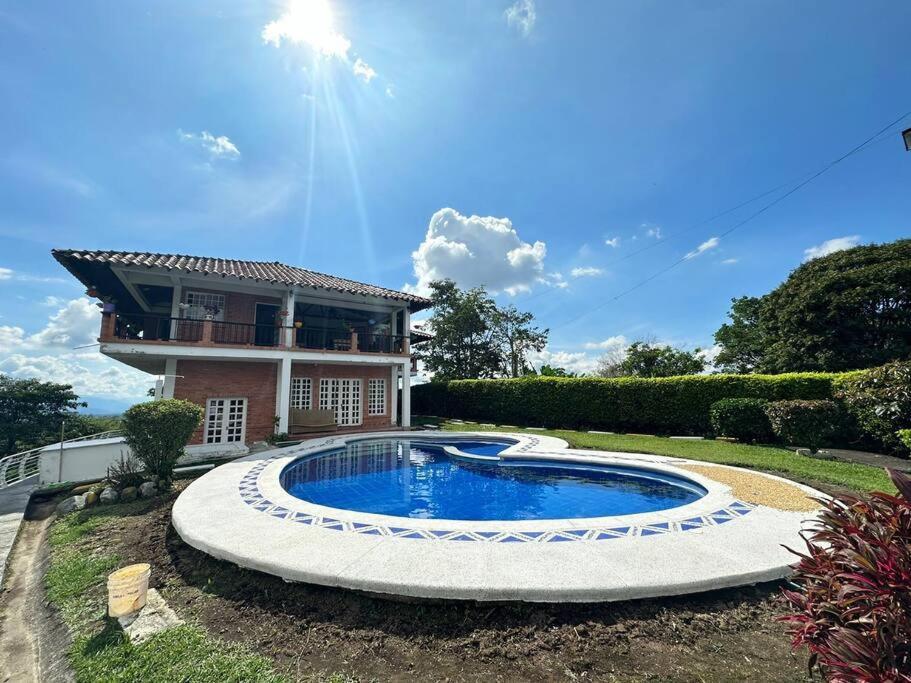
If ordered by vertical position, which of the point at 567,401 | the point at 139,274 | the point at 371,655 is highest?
the point at 139,274

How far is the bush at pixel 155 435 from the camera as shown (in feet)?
27.2

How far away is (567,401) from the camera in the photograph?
1841 centimetres

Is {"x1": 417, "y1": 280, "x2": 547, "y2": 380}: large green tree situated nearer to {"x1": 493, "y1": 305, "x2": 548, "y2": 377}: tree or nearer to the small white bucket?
{"x1": 493, "y1": 305, "x2": 548, "y2": 377}: tree

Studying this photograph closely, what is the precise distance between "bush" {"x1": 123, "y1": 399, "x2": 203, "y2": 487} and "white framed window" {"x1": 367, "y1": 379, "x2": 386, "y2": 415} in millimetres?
10184

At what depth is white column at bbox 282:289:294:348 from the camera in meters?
15.0

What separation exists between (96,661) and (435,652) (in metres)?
2.66

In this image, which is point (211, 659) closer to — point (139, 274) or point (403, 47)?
point (403, 47)

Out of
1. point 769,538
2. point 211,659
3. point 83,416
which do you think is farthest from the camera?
point 83,416

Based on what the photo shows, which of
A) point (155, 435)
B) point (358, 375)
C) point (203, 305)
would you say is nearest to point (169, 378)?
point (203, 305)

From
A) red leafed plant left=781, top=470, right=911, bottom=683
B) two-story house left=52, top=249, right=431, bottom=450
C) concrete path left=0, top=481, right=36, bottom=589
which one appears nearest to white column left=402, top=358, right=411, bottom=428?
two-story house left=52, top=249, right=431, bottom=450

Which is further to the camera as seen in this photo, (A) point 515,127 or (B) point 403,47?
(A) point 515,127

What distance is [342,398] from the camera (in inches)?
709

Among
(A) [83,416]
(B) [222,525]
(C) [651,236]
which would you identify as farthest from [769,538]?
(A) [83,416]

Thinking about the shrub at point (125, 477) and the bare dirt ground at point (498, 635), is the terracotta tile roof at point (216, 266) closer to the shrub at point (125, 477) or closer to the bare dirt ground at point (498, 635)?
the shrub at point (125, 477)
